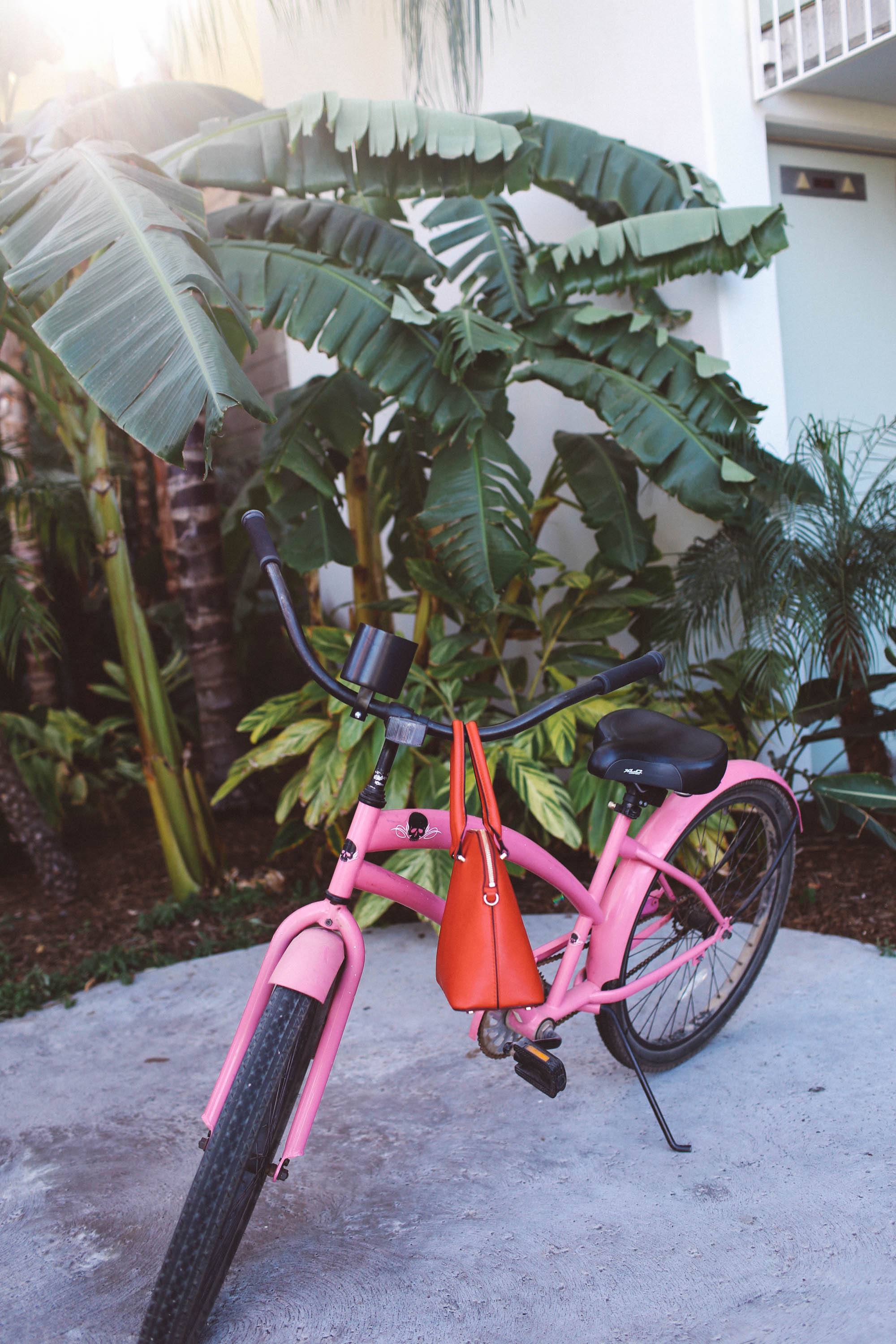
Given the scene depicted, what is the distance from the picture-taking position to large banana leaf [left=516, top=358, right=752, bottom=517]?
3.86 meters

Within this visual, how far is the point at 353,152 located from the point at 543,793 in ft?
8.22

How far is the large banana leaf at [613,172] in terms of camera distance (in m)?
4.25

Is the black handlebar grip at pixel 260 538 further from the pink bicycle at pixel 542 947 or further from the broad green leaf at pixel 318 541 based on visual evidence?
the broad green leaf at pixel 318 541

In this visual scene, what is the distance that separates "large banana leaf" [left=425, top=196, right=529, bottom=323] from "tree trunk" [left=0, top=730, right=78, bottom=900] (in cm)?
286

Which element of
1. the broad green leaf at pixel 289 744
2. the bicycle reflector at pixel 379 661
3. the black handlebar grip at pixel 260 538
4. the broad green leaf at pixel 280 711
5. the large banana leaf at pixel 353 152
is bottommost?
the broad green leaf at pixel 289 744

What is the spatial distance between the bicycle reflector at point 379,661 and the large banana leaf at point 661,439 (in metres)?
2.26

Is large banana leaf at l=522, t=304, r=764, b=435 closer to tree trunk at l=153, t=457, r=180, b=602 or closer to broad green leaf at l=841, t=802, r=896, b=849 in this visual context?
broad green leaf at l=841, t=802, r=896, b=849

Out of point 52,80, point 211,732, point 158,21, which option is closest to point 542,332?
point 158,21

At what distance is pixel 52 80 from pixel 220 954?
715cm

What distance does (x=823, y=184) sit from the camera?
4680 mm

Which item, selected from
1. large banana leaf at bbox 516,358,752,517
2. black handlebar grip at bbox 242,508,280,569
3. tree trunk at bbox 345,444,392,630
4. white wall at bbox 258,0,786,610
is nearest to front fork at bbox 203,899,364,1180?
black handlebar grip at bbox 242,508,280,569

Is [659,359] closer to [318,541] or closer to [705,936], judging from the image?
[318,541]

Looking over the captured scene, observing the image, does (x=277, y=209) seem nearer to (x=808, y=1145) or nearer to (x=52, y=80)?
(x=808, y=1145)

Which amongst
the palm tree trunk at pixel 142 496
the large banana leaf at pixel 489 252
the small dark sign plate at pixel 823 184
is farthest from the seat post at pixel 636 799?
the palm tree trunk at pixel 142 496
